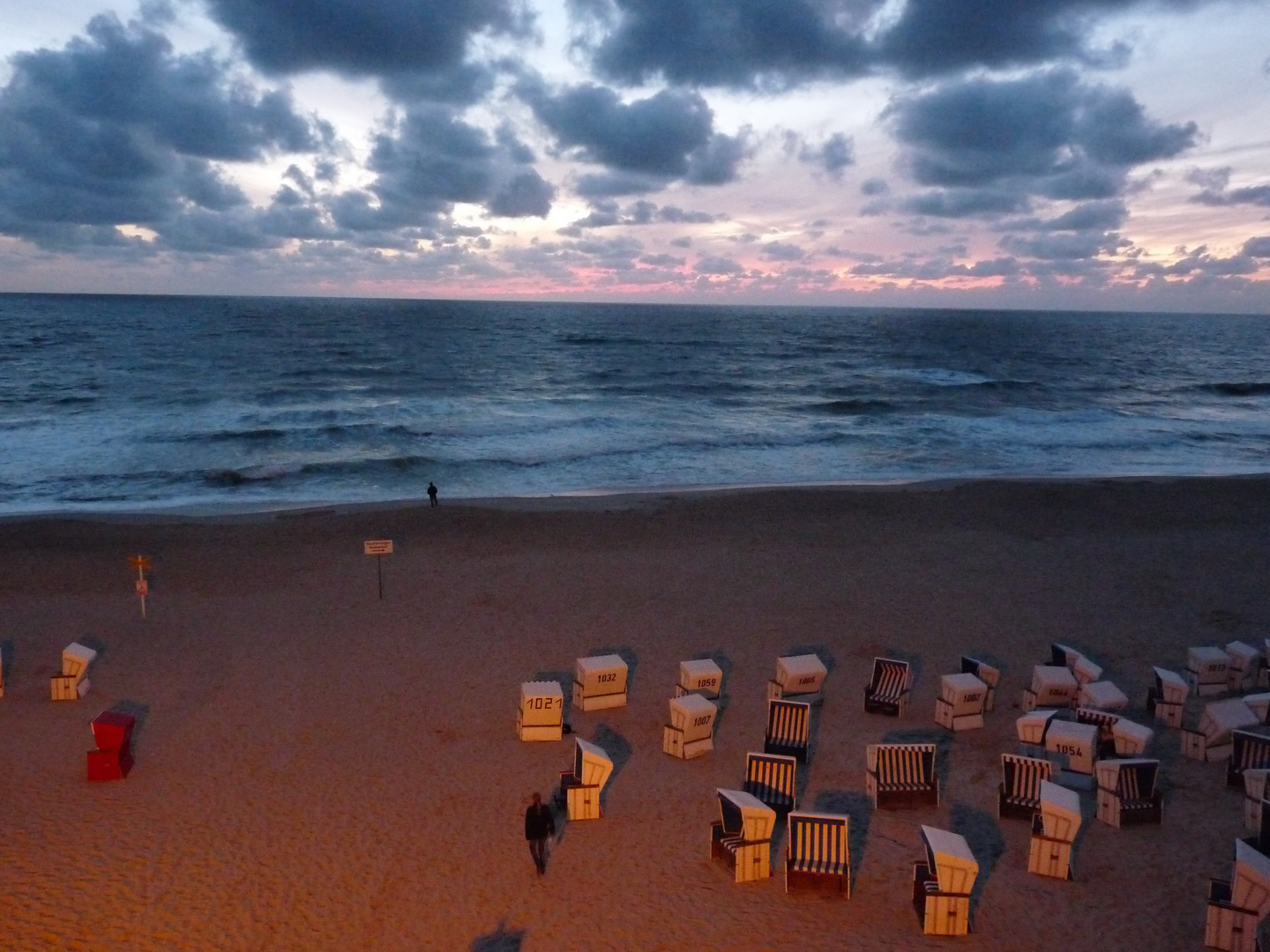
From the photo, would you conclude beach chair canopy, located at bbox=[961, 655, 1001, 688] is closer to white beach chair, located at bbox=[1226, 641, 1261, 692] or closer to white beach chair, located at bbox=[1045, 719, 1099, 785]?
white beach chair, located at bbox=[1045, 719, 1099, 785]

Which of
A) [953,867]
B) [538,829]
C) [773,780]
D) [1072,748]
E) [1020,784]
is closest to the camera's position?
[953,867]

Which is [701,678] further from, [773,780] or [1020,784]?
[1020,784]

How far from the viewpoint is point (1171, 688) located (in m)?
13.2

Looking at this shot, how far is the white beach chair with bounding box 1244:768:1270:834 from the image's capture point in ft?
34.5

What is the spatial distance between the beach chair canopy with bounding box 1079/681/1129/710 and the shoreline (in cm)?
1659

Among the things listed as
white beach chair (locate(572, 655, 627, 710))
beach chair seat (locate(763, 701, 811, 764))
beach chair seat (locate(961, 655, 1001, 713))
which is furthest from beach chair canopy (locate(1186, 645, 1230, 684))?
white beach chair (locate(572, 655, 627, 710))

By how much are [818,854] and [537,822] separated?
3208 millimetres

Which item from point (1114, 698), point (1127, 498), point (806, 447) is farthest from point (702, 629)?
point (806, 447)

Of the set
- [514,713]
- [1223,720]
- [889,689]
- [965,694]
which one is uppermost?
[1223,720]

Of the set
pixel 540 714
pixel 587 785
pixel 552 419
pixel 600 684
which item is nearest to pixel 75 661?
pixel 540 714

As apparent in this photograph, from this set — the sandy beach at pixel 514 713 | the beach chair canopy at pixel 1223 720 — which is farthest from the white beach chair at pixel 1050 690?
the beach chair canopy at pixel 1223 720

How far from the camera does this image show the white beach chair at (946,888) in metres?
8.64

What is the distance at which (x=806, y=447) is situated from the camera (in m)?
42.5

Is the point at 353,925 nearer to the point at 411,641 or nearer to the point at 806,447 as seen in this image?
the point at 411,641
